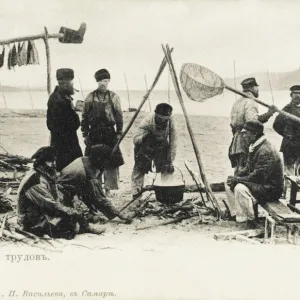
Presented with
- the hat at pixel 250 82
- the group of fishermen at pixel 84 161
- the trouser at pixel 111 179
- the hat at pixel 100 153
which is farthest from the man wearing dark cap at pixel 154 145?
the hat at pixel 250 82

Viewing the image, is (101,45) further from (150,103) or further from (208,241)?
(208,241)

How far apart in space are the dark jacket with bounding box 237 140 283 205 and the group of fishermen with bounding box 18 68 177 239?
43.1 inches

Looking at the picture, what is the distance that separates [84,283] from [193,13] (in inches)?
114

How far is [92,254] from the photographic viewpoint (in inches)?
202

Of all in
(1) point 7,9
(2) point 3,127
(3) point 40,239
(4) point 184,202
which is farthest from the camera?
(2) point 3,127

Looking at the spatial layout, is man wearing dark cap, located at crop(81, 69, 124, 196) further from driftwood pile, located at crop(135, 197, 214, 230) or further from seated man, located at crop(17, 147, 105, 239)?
seated man, located at crop(17, 147, 105, 239)

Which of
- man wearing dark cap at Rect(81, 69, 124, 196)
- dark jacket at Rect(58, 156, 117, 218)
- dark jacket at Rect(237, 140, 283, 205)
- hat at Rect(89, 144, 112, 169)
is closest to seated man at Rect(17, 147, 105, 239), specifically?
dark jacket at Rect(58, 156, 117, 218)

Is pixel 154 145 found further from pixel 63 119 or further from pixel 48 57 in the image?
Answer: pixel 48 57

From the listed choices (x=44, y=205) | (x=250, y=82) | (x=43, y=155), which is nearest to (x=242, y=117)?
(x=250, y=82)

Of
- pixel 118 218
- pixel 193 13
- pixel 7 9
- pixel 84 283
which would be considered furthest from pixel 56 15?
pixel 84 283

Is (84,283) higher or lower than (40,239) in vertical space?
lower

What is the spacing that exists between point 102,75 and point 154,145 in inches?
37.7

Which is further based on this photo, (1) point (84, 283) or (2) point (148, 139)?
(2) point (148, 139)

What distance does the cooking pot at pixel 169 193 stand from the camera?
573cm
